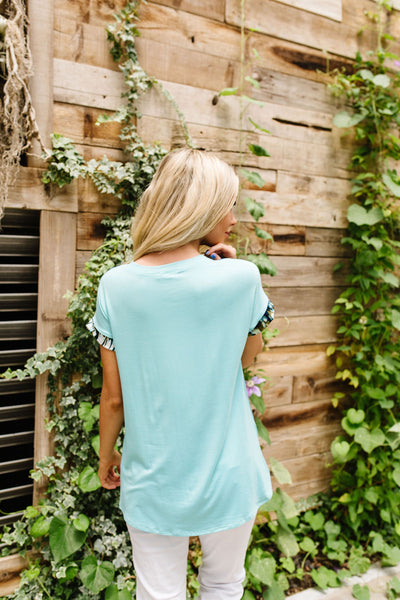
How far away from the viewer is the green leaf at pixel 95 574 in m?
1.68

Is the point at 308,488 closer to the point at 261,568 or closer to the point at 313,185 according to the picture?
the point at 261,568

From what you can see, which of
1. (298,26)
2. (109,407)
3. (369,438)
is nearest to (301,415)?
(369,438)

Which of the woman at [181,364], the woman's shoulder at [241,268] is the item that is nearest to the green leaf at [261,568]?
the woman at [181,364]

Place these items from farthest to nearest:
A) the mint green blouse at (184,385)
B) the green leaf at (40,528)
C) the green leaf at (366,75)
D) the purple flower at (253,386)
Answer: the green leaf at (366,75), the purple flower at (253,386), the green leaf at (40,528), the mint green blouse at (184,385)

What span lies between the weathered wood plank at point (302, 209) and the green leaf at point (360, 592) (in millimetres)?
1738

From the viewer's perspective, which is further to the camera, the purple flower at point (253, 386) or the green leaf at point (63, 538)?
the purple flower at point (253, 386)

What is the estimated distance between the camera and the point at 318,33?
2.27 meters

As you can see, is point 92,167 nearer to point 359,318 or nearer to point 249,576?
point 359,318

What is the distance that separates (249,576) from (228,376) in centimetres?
138

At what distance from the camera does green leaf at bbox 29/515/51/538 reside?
1684mm

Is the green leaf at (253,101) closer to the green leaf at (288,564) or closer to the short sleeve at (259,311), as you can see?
the short sleeve at (259,311)

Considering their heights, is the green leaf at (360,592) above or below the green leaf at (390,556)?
below

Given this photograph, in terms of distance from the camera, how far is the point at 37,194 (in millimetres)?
1741

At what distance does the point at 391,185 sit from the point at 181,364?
174cm
